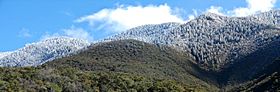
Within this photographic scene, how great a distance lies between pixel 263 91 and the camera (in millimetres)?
196375

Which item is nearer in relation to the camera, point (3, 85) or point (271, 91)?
A: point (271, 91)

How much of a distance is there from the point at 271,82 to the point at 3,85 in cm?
9054

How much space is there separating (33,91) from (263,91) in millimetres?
77600

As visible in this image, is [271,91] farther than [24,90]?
No

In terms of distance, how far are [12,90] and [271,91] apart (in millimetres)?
84576

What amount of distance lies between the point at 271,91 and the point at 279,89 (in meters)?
6.78

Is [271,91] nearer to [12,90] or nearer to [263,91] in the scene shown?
[263,91]

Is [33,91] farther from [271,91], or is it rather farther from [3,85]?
[271,91]

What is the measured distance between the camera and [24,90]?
199250mm

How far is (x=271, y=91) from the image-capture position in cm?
18325

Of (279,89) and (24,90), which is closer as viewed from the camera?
(279,89)

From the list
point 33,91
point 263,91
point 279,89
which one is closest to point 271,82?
point 263,91

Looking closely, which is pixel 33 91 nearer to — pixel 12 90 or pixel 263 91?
pixel 12 90

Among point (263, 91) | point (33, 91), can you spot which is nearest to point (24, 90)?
point (33, 91)
